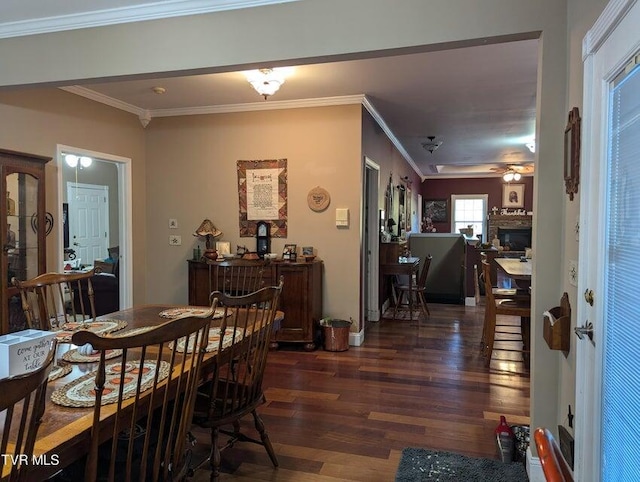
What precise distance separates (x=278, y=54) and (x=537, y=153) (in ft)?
4.79

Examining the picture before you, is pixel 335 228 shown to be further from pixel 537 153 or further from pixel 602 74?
pixel 602 74

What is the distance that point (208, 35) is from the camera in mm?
2527

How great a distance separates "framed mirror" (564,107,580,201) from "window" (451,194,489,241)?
32.5 feet

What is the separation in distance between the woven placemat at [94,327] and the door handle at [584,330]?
82.6 inches

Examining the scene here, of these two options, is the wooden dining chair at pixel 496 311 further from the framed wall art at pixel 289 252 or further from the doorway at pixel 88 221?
the doorway at pixel 88 221

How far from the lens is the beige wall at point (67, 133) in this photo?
3.57m

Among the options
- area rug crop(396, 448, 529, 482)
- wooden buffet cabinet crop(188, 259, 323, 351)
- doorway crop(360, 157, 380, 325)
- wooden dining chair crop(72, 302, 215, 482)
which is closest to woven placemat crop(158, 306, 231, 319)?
wooden dining chair crop(72, 302, 215, 482)

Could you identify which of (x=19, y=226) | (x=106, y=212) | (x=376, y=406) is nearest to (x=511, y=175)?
(x=376, y=406)

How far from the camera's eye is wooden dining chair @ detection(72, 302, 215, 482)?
115 cm

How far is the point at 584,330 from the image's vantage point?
1.69 metres

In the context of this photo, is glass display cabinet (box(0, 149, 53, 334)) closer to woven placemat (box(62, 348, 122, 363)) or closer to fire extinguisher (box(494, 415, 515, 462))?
woven placemat (box(62, 348, 122, 363))

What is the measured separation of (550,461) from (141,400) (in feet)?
3.66

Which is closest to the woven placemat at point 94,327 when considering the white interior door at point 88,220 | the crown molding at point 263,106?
the crown molding at point 263,106

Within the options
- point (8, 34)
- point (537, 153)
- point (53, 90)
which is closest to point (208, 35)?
point (8, 34)
